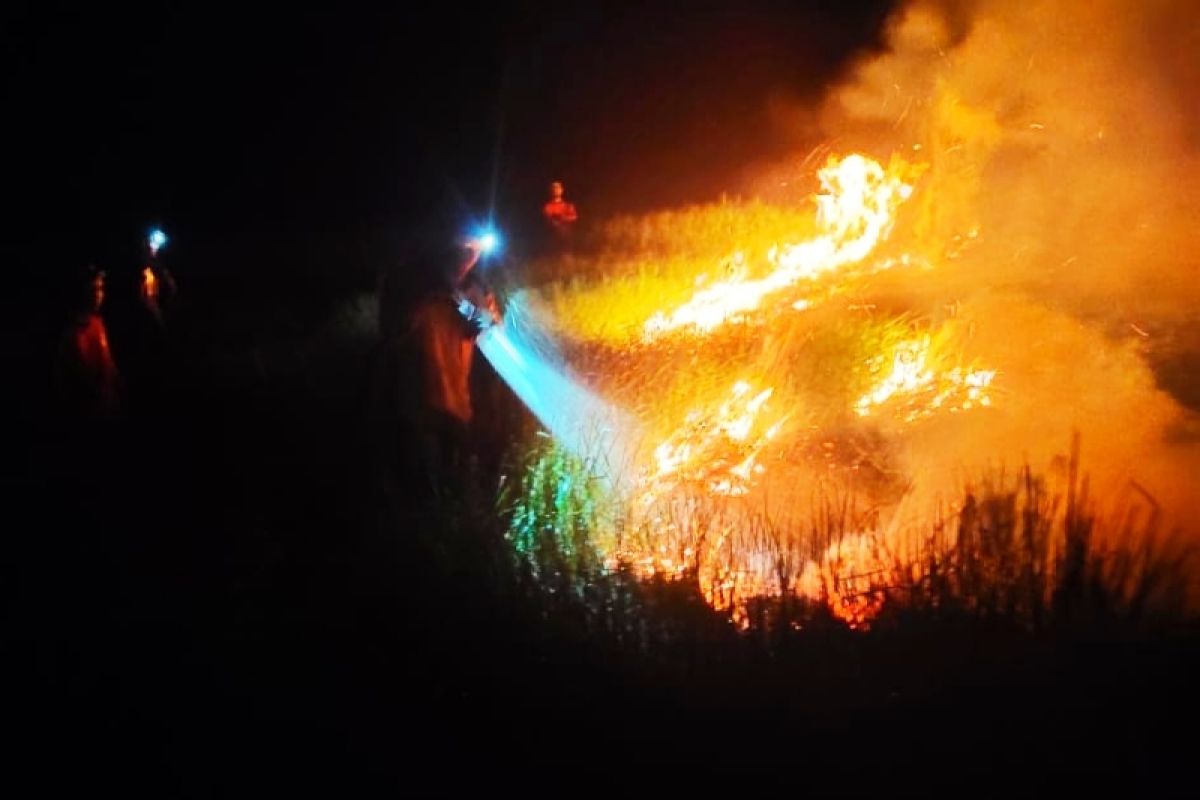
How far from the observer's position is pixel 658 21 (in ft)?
65.4

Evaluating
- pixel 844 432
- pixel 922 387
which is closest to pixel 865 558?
pixel 844 432

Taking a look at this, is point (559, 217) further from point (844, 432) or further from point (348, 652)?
point (348, 652)

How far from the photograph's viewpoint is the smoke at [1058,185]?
7.46 metres

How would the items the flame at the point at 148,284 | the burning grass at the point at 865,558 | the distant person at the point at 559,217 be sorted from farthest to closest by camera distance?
the distant person at the point at 559,217, the flame at the point at 148,284, the burning grass at the point at 865,558

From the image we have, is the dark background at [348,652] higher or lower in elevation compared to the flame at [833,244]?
lower

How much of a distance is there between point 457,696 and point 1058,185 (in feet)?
22.5

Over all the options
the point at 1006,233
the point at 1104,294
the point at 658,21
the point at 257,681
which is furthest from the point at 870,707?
the point at 658,21

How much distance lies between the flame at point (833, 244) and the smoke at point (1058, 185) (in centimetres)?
21

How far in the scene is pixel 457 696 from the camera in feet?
13.8

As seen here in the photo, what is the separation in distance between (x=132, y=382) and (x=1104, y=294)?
11012mm

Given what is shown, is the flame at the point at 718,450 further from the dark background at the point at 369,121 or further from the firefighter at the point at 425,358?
the dark background at the point at 369,121

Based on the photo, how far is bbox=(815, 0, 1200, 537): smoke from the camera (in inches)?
294

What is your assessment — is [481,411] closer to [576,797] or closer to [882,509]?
[882,509]

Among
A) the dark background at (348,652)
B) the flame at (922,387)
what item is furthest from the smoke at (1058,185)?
the dark background at (348,652)
